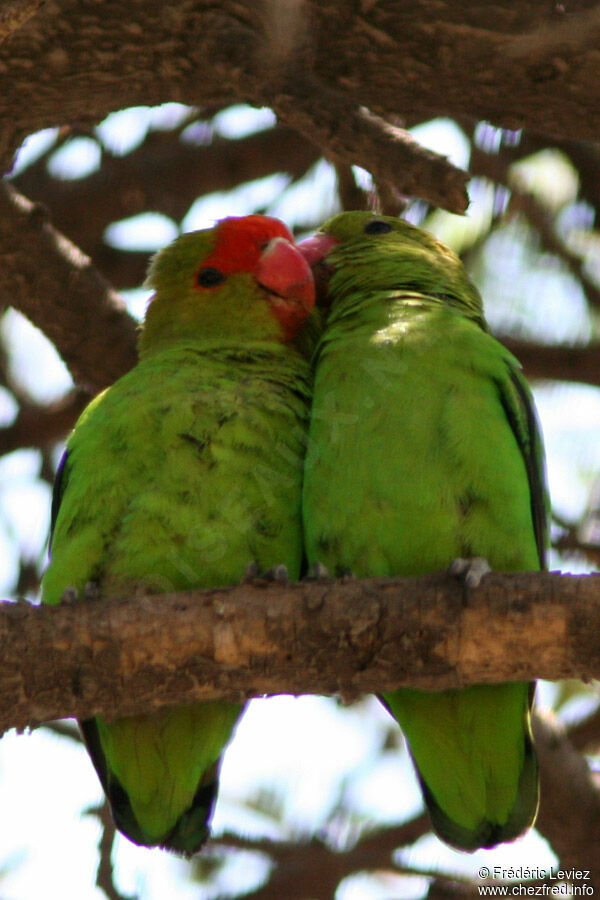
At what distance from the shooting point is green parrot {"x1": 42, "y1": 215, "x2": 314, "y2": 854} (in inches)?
115

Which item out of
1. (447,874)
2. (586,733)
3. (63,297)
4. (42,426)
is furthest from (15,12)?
(586,733)

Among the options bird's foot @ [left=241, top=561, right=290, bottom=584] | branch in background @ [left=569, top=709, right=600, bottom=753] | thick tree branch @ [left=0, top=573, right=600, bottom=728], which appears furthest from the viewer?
branch in background @ [left=569, top=709, right=600, bottom=753]

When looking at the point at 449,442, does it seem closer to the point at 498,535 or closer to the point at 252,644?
the point at 498,535

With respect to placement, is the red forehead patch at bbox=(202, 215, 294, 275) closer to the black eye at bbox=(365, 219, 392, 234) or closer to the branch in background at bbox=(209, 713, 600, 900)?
the black eye at bbox=(365, 219, 392, 234)

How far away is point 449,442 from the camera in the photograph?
295 cm

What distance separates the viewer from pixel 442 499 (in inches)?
113

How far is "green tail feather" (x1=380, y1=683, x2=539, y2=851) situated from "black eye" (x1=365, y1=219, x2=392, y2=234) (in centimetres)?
Answer: 176

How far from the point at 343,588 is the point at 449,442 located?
0.58 meters

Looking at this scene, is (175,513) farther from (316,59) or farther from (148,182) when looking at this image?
(148,182)

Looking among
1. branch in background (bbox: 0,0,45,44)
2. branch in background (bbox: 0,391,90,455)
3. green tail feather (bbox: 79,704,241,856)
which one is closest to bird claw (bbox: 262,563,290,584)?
green tail feather (bbox: 79,704,241,856)

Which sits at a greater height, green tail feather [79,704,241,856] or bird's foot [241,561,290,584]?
bird's foot [241,561,290,584]

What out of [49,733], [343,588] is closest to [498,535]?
[343,588]

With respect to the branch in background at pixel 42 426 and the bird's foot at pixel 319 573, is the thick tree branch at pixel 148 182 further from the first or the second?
the bird's foot at pixel 319 573

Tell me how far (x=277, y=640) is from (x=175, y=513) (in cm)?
54
